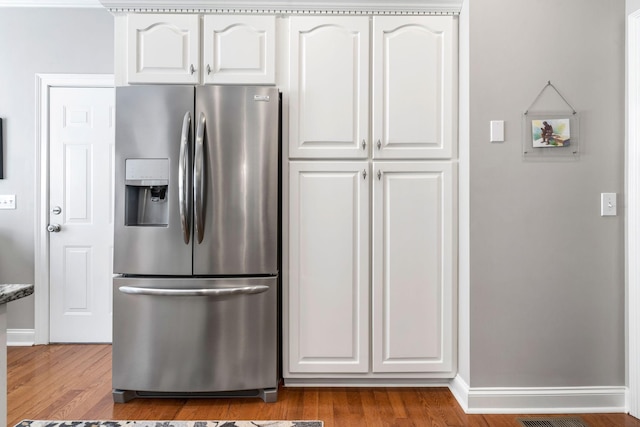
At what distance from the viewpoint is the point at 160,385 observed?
2.17 metres

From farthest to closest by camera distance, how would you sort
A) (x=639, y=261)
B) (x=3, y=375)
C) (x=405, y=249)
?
(x=405, y=249), (x=639, y=261), (x=3, y=375)

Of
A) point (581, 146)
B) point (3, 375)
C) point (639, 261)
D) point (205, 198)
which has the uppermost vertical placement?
point (581, 146)

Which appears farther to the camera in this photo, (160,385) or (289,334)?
(289,334)

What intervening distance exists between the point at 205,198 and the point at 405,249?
3.77 ft

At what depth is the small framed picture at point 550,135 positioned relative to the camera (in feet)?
7.10

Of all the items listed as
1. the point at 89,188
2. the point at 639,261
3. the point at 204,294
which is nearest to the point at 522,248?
the point at 639,261

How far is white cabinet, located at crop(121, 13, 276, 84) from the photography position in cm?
229

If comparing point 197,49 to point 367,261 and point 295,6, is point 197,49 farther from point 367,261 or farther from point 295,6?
point 367,261

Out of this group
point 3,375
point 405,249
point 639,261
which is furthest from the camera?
point 405,249

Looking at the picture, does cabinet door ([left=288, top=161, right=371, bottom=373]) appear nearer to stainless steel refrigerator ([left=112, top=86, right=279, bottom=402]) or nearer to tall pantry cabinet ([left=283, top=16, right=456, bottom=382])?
tall pantry cabinet ([left=283, top=16, right=456, bottom=382])

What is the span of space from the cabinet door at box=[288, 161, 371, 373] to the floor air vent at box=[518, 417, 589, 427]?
0.85m

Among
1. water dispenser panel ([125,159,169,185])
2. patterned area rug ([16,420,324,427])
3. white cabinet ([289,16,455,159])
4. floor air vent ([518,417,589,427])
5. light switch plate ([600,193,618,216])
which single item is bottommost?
floor air vent ([518,417,589,427])

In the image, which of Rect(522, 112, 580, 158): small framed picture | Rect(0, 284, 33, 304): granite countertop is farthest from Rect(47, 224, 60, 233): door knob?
Rect(522, 112, 580, 158): small framed picture

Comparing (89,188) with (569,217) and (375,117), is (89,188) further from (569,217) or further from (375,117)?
(569,217)
